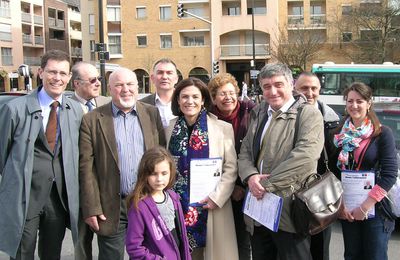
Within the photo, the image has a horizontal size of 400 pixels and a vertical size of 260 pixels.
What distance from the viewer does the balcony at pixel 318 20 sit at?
42906 millimetres

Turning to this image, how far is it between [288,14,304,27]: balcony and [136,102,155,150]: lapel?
41477mm

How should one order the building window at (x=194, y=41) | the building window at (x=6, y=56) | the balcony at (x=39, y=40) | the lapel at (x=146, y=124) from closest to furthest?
the lapel at (x=146, y=124) → the building window at (x=194, y=41) → the building window at (x=6, y=56) → the balcony at (x=39, y=40)

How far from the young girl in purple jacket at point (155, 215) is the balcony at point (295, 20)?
42120 mm

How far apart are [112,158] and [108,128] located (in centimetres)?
26

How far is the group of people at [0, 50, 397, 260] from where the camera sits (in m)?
3.43

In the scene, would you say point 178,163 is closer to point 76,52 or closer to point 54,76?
point 54,76

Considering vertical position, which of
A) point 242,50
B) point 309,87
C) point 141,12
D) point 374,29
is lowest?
point 309,87

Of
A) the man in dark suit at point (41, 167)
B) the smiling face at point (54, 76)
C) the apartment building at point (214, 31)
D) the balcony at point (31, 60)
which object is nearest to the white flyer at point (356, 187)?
the man in dark suit at point (41, 167)

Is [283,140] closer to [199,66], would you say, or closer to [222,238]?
[222,238]

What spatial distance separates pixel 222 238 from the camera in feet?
12.4

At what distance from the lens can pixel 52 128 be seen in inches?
145

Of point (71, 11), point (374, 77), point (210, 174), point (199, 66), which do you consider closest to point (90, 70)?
point (210, 174)

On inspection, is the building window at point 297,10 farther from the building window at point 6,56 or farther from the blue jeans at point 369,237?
the blue jeans at point 369,237

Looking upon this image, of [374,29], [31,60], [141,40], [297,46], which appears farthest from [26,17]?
[374,29]
